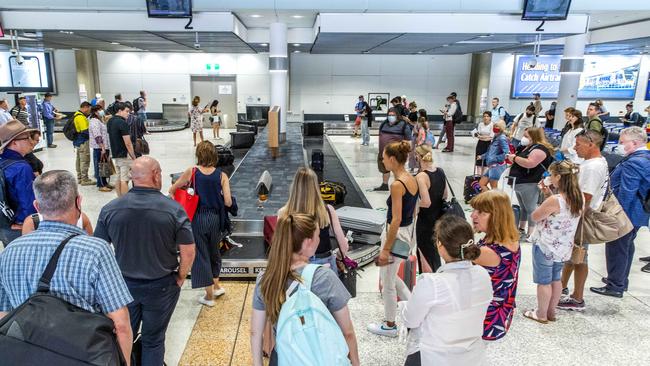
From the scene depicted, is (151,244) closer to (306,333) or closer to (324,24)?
(306,333)

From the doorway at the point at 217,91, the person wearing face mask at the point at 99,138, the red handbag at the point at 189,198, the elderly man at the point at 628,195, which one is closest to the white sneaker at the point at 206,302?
the red handbag at the point at 189,198

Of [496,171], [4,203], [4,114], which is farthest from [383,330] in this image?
[4,114]

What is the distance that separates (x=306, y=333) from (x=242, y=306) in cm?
273

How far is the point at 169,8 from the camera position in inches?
368

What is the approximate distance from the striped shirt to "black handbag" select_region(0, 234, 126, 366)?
85 mm

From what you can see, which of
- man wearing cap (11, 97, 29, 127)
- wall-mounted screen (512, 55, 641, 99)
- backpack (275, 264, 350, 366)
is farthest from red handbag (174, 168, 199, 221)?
wall-mounted screen (512, 55, 641, 99)

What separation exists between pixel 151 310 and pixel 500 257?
7.30 feet

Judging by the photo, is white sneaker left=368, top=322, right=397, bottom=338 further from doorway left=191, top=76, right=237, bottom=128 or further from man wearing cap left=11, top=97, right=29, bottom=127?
doorway left=191, top=76, right=237, bottom=128

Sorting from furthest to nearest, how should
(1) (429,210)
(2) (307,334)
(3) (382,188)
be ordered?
(3) (382,188)
(1) (429,210)
(2) (307,334)

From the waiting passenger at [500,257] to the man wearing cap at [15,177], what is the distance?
3457mm

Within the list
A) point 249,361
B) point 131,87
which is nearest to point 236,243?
point 249,361

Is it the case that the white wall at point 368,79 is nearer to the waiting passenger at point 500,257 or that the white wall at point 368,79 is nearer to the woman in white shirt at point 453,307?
the waiting passenger at point 500,257

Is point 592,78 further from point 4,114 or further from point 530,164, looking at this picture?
point 4,114

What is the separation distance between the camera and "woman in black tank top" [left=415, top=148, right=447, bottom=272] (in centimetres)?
387
